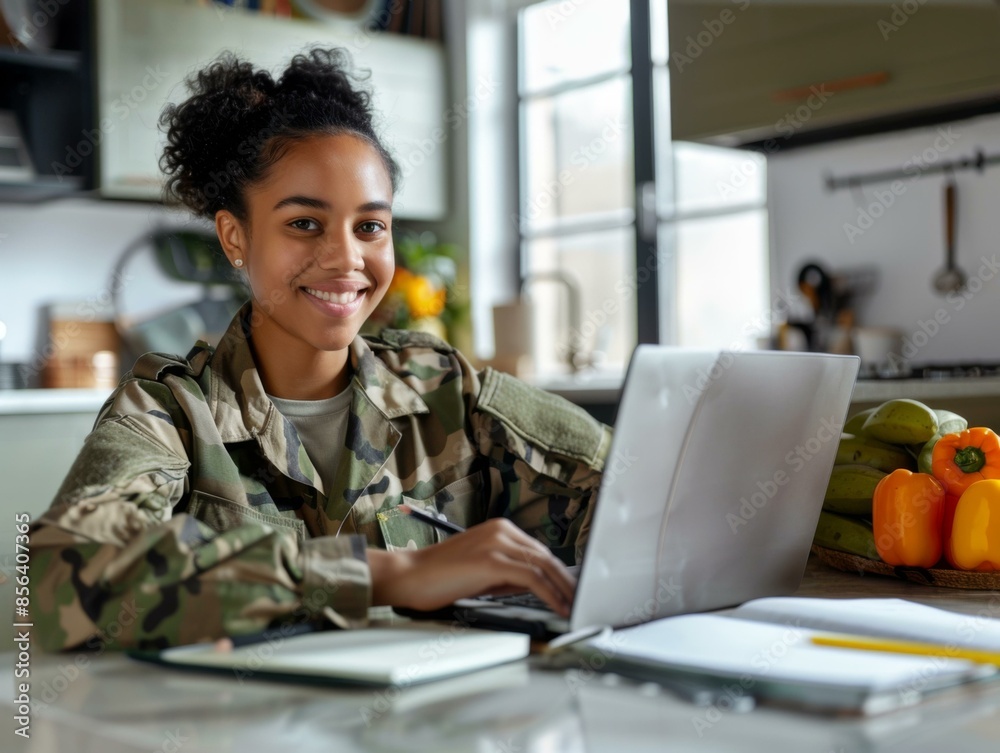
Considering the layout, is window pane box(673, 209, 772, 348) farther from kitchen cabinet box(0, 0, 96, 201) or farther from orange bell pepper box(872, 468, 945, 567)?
orange bell pepper box(872, 468, 945, 567)

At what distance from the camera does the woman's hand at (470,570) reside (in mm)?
838

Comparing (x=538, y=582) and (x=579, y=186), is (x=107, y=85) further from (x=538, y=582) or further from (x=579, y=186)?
(x=538, y=582)

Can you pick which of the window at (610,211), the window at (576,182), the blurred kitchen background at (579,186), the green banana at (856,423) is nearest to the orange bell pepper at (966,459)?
the green banana at (856,423)

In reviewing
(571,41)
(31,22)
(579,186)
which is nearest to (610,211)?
(579,186)

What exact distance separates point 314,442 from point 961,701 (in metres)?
0.89

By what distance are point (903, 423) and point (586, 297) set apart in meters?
3.03

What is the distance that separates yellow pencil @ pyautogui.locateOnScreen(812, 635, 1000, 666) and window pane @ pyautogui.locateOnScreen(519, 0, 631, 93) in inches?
137

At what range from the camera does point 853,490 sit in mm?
1161

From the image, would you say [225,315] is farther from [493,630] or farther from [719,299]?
[493,630]

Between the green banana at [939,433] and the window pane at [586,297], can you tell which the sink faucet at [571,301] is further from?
the green banana at [939,433]

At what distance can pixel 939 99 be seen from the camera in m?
2.59

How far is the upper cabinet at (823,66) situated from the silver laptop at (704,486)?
1.86m

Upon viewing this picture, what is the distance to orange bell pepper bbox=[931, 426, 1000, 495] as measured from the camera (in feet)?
3.52

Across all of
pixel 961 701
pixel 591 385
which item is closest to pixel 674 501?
pixel 961 701
